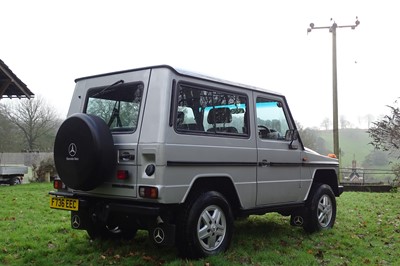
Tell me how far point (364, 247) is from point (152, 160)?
3.53 meters

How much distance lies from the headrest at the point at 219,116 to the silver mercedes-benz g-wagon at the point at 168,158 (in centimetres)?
1

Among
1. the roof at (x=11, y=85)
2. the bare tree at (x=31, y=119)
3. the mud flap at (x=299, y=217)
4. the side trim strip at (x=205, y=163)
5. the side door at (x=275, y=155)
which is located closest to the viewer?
the side trim strip at (x=205, y=163)

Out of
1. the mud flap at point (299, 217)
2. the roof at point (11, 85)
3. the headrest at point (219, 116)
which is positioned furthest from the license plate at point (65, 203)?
the roof at point (11, 85)

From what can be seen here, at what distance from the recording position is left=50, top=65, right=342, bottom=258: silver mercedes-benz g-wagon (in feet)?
13.9

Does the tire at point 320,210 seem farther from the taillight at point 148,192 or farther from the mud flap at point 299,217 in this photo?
the taillight at point 148,192

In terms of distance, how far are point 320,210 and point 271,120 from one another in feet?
6.25

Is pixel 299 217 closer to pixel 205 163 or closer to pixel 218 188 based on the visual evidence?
pixel 218 188

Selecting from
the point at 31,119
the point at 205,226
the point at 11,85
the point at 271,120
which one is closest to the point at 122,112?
the point at 205,226

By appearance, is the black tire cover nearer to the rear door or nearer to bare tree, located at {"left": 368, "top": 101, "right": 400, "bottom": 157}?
the rear door

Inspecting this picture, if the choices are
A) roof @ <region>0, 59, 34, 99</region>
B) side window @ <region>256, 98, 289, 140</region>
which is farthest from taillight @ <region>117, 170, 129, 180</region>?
roof @ <region>0, 59, 34, 99</region>

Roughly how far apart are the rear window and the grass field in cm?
161

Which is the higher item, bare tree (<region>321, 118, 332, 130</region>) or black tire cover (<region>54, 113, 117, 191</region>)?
bare tree (<region>321, 118, 332, 130</region>)

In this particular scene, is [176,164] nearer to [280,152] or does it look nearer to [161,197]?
[161,197]

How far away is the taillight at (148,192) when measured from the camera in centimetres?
405
